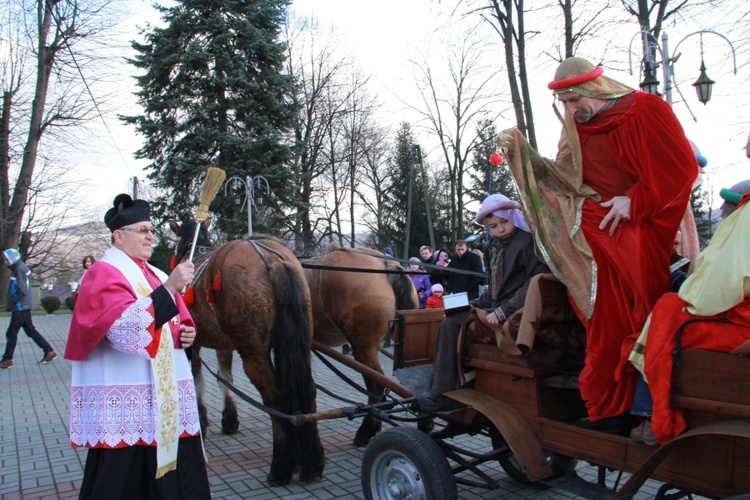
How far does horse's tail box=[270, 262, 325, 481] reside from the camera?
14.0ft

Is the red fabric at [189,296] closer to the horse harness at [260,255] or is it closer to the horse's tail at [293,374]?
the horse harness at [260,255]

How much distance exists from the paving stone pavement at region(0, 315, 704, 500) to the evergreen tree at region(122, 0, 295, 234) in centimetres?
1326

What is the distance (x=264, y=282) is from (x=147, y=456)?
1.94m

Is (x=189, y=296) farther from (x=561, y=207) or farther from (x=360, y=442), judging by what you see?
(x=561, y=207)

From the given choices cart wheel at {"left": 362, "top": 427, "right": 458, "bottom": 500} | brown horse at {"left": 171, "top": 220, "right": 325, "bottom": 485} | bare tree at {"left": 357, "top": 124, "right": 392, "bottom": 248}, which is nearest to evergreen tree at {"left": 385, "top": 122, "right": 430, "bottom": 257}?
bare tree at {"left": 357, "top": 124, "right": 392, "bottom": 248}

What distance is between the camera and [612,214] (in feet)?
8.78

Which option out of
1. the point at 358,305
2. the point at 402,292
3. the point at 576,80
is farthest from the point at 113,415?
the point at 402,292

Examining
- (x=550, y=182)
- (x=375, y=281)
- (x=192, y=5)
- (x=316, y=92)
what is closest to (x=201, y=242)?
(x=375, y=281)

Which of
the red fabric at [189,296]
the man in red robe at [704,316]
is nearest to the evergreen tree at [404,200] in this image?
the red fabric at [189,296]

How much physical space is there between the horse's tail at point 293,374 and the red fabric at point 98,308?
175 cm

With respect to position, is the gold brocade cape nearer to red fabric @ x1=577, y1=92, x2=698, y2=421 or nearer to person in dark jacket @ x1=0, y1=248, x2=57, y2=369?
red fabric @ x1=577, y1=92, x2=698, y2=421

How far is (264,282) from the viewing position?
178 inches

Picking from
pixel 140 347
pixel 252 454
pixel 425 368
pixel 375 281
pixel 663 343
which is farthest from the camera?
pixel 375 281

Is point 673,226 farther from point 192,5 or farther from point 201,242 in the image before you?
point 192,5
